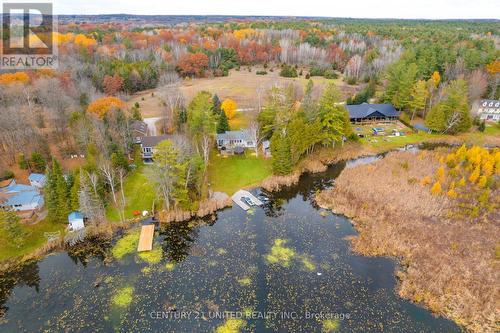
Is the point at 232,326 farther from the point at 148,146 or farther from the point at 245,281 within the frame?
the point at 148,146

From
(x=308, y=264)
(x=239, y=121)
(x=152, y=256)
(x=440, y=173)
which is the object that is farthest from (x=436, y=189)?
(x=239, y=121)

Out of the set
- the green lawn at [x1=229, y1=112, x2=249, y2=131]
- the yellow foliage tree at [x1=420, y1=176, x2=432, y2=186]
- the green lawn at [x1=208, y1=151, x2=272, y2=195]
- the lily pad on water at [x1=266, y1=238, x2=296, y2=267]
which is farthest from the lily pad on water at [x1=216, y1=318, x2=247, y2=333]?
the green lawn at [x1=229, y1=112, x2=249, y2=131]

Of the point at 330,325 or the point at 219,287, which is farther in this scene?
the point at 219,287

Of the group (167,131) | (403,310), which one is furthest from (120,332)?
(167,131)

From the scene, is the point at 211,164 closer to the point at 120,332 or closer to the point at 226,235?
the point at 226,235

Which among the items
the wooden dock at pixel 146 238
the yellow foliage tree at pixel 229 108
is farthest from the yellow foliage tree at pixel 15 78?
the wooden dock at pixel 146 238
